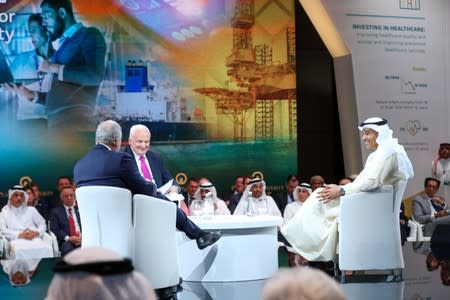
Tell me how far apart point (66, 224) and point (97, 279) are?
6.73 metres

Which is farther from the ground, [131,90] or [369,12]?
[369,12]

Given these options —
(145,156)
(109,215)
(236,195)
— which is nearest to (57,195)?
(236,195)

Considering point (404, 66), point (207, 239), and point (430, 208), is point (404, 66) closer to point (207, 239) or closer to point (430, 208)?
point (430, 208)

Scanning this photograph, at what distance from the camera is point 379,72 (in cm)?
1070

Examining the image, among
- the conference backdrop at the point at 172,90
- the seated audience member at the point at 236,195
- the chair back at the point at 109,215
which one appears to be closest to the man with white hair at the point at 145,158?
the chair back at the point at 109,215

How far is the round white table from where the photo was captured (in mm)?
5730

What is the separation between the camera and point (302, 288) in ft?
4.73

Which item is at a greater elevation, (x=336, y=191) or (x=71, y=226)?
(x=336, y=191)

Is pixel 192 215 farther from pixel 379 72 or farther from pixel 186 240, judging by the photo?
pixel 379 72

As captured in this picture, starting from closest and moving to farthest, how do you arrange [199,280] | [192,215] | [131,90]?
[199,280] → [192,215] → [131,90]

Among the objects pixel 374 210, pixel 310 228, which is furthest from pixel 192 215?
pixel 374 210

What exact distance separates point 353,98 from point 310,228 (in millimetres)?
4679

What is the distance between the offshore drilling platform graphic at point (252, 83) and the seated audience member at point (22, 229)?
10.3 ft

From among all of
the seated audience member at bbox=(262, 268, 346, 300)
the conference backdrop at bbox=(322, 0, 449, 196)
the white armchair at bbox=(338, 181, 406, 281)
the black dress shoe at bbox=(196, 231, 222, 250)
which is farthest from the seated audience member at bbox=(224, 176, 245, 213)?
the seated audience member at bbox=(262, 268, 346, 300)
